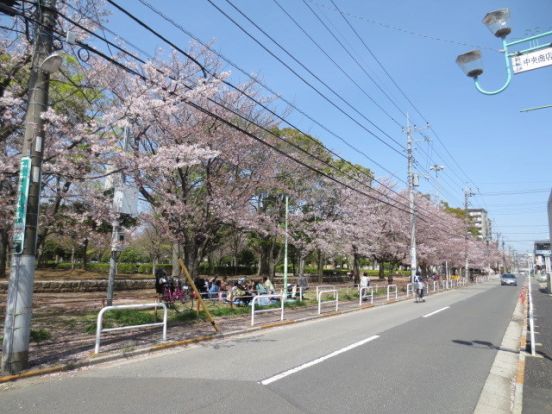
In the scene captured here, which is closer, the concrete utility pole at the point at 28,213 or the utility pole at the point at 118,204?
the concrete utility pole at the point at 28,213

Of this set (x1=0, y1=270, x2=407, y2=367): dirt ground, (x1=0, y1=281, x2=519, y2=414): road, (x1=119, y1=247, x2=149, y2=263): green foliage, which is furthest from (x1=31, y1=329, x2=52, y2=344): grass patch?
(x1=119, y1=247, x2=149, y2=263): green foliage

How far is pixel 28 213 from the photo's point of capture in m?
7.16

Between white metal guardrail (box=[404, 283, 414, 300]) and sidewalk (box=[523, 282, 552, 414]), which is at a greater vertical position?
sidewalk (box=[523, 282, 552, 414])

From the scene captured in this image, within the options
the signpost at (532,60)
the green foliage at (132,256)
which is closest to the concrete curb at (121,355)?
the signpost at (532,60)

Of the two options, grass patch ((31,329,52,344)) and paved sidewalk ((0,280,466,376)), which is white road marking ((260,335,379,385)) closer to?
paved sidewalk ((0,280,466,376))

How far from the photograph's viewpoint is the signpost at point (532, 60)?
5953 mm

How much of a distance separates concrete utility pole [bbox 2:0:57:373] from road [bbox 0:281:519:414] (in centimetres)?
80

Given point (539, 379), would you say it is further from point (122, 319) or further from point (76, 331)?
point (76, 331)

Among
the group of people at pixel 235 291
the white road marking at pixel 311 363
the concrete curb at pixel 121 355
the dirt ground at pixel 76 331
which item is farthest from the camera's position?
the group of people at pixel 235 291

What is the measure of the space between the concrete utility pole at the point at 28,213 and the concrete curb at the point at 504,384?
7056 mm

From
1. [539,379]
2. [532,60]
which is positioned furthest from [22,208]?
[539,379]

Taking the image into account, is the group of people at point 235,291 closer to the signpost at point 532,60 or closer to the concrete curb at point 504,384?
the concrete curb at point 504,384

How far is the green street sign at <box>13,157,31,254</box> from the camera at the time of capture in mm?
7039

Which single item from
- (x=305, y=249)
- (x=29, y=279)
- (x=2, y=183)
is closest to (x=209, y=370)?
(x=29, y=279)
